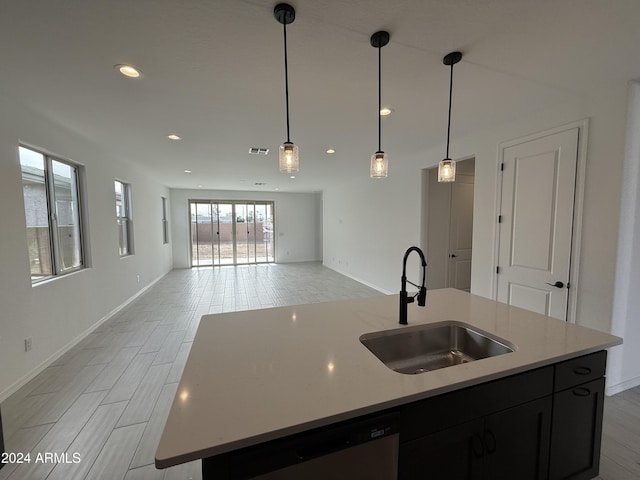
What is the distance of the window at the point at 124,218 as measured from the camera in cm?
476

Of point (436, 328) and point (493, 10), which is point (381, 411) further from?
point (493, 10)

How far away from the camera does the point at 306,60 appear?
1766mm

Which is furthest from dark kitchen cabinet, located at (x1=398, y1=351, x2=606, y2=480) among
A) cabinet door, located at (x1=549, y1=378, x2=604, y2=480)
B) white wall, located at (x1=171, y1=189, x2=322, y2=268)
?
white wall, located at (x1=171, y1=189, x2=322, y2=268)

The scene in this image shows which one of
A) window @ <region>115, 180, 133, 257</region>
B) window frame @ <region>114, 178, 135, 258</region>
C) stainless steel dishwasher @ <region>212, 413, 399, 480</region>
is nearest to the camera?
stainless steel dishwasher @ <region>212, 413, 399, 480</region>

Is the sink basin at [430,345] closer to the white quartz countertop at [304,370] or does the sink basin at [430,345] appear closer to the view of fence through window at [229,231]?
the white quartz countertop at [304,370]

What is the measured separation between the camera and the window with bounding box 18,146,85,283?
2.61 m

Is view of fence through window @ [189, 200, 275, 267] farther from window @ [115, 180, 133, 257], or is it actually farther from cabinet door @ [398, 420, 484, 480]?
cabinet door @ [398, 420, 484, 480]

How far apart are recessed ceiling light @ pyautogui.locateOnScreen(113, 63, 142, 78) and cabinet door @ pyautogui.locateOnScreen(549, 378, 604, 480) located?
10.1 feet

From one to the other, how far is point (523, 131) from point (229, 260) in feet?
26.9

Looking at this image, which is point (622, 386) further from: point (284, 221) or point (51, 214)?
point (284, 221)

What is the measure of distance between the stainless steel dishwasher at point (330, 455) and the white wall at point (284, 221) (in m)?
8.57

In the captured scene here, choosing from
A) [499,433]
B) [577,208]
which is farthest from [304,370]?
[577,208]

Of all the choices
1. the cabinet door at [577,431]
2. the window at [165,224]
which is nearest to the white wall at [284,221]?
the window at [165,224]

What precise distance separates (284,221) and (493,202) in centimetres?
705
